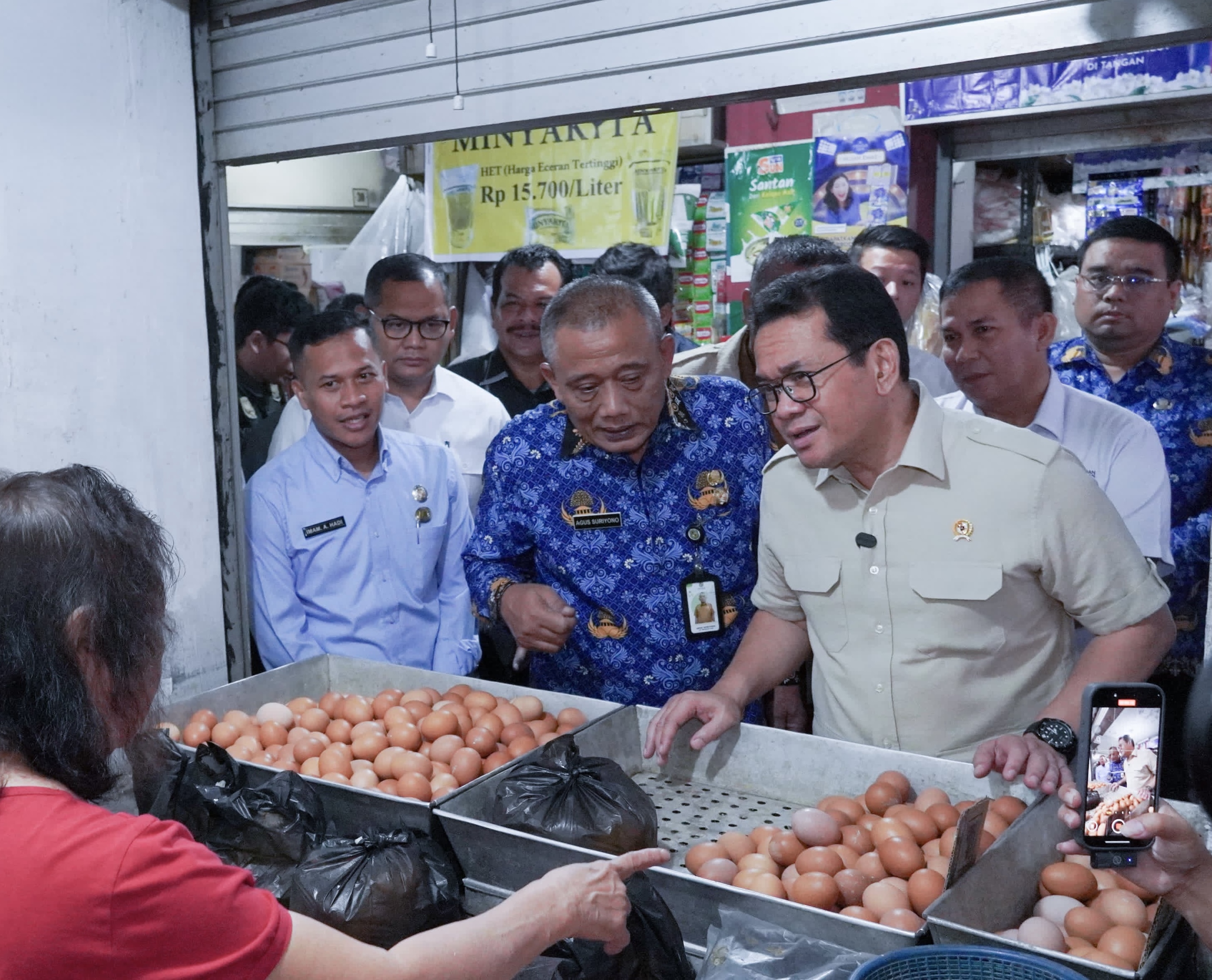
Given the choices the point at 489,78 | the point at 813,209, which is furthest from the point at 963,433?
the point at 813,209

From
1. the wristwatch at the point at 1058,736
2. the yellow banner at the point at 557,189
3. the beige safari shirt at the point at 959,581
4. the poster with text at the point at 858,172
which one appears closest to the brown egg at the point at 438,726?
the beige safari shirt at the point at 959,581

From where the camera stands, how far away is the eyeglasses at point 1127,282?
147 inches

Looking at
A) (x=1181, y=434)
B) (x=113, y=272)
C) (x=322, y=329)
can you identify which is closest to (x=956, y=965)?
(x=113, y=272)

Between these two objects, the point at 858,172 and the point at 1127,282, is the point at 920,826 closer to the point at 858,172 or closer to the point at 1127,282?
the point at 1127,282

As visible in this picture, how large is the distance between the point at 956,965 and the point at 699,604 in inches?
54.7

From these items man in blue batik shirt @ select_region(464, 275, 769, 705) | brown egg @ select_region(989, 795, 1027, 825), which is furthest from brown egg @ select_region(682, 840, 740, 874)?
man in blue batik shirt @ select_region(464, 275, 769, 705)

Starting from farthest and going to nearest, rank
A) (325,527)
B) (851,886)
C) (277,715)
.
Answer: (325,527) < (277,715) < (851,886)

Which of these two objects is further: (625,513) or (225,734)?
(625,513)

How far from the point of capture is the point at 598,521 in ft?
9.20

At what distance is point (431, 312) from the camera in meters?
4.07

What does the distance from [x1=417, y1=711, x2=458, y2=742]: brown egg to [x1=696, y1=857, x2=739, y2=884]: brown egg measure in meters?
0.75

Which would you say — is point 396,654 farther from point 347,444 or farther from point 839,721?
point 839,721

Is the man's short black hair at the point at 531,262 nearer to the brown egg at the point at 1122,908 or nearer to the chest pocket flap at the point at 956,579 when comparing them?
the chest pocket flap at the point at 956,579

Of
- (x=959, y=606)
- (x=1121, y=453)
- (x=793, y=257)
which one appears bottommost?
(x=959, y=606)
